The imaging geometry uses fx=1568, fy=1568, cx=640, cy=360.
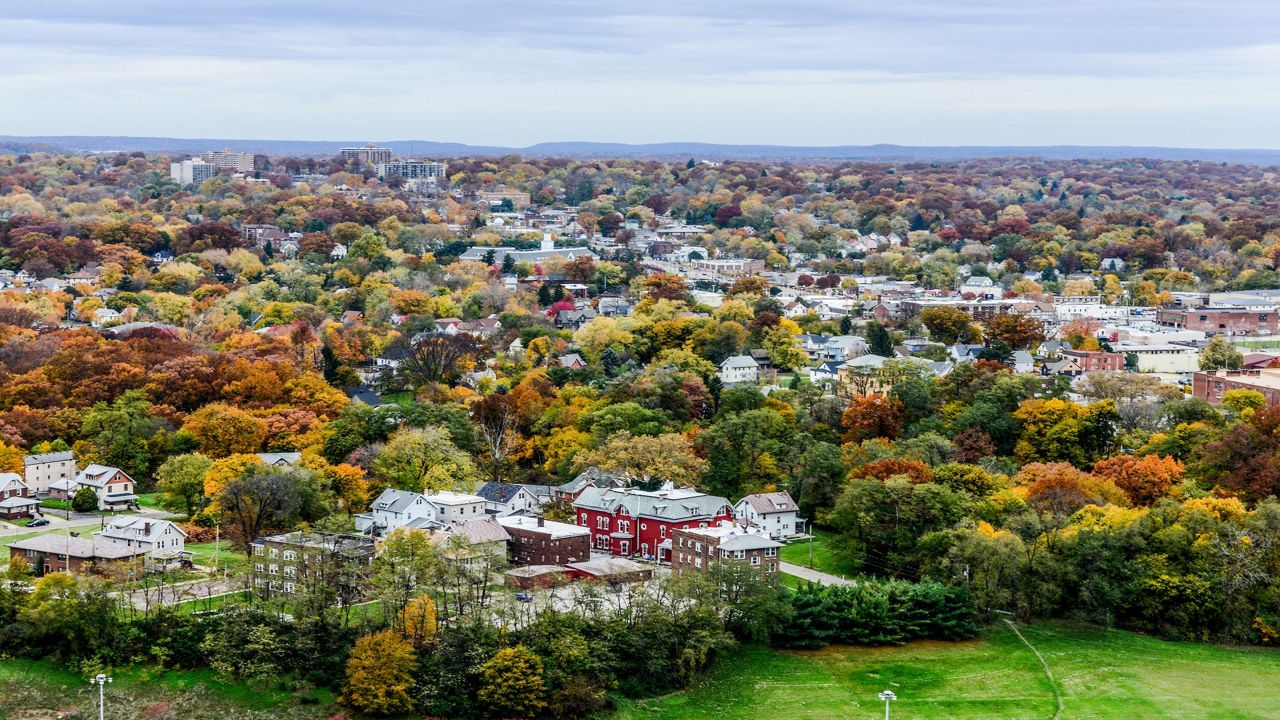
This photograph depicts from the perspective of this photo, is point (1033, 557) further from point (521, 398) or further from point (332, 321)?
point (332, 321)

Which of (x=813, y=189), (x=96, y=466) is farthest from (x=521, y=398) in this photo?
(x=813, y=189)

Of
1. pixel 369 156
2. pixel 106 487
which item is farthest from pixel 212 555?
pixel 369 156

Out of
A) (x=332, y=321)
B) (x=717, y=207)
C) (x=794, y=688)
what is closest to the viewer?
(x=794, y=688)

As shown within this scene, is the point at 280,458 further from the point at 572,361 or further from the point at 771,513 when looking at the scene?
the point at 572,361

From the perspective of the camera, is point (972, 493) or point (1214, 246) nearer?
point (972, 493)

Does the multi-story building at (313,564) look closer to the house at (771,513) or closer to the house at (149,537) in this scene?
the house at (149,537)
